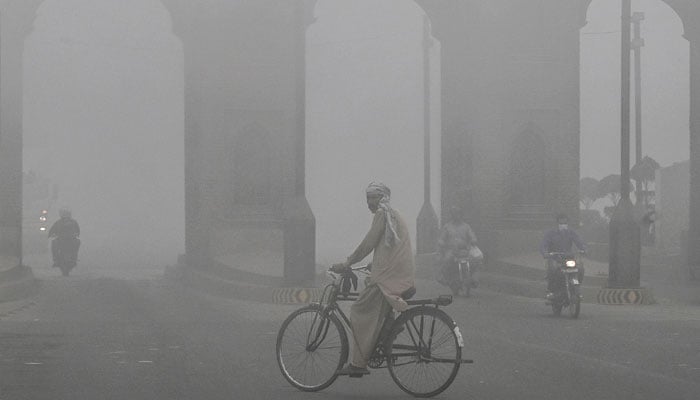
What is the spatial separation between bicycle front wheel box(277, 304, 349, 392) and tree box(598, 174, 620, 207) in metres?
51.4

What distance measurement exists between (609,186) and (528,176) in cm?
3488

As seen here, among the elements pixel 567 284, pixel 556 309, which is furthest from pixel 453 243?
pixel 567 284

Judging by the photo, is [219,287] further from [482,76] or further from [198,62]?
[482,76]

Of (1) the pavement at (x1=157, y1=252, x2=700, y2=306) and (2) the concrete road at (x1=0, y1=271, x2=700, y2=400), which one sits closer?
(2) the concrete road at (x1=0, y1=271, x2=700, y2=400)

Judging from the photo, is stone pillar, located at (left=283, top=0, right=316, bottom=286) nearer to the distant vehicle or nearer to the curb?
the curb

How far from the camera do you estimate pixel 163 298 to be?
21812 millimetres

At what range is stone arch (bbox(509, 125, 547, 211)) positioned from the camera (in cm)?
2734

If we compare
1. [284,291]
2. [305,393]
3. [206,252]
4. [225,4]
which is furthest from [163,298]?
[305,393]

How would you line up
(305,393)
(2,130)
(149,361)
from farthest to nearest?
(2,130), (149,361), (305,393)

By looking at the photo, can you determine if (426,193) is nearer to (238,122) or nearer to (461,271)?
(238,122)

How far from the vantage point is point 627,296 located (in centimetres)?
2083

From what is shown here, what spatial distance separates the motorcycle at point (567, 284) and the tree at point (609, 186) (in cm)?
4219

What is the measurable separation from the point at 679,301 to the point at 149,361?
12.5 metres

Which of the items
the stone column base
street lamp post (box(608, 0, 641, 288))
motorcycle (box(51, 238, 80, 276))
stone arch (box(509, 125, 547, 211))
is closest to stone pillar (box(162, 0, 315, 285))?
motorcycle (box(51, 238, 80, 276))
